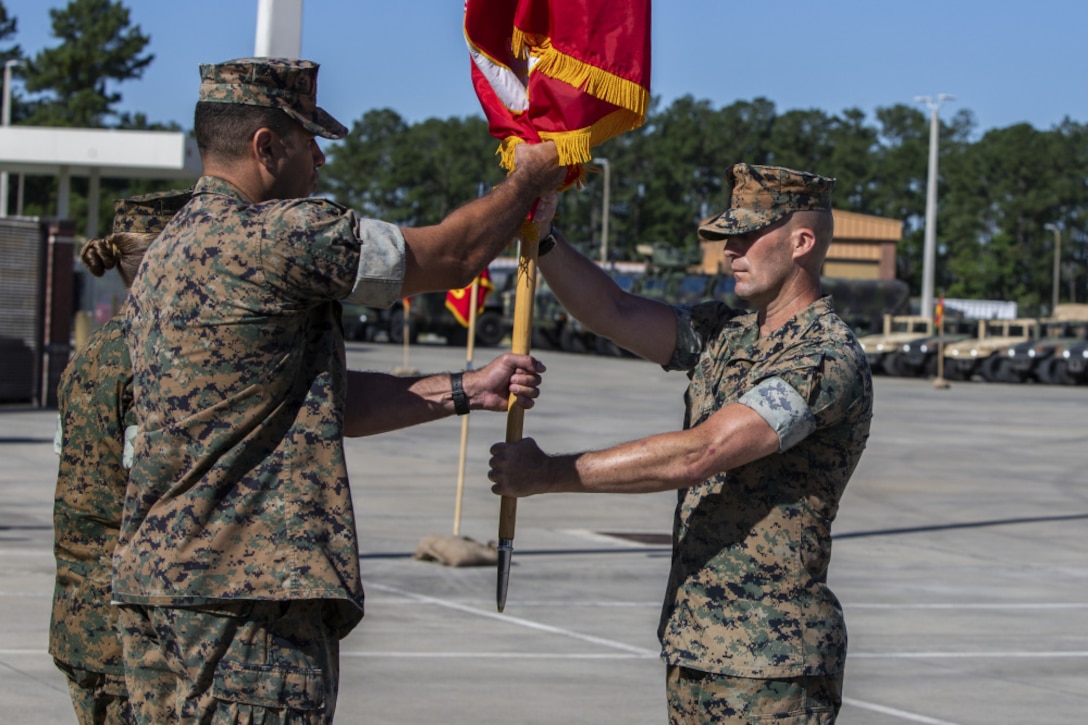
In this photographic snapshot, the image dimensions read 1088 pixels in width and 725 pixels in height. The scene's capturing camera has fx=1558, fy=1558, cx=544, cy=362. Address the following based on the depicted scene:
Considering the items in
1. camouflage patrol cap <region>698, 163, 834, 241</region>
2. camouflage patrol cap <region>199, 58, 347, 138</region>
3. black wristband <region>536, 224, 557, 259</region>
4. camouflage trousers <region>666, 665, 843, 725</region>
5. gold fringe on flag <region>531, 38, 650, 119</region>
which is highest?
gold fringe on flag <region>531, 38, 650, 119</region>

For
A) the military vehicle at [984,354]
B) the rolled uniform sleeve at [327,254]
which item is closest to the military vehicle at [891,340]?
the military vehicle at [984,354]

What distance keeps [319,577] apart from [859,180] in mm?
121654

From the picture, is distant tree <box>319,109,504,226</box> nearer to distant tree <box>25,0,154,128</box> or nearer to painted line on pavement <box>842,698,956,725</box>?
distant tree <box>25,0,154,128</box>

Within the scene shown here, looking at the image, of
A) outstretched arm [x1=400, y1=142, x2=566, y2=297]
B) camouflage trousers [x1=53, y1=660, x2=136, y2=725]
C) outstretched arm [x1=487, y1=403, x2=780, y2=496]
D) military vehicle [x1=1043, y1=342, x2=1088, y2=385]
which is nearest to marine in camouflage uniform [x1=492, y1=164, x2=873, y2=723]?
outstretched arm [x1=487, y1=403, x2=780, y2=496]

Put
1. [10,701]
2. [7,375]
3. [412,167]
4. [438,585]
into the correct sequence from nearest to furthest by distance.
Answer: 1. [10,701]
2. [438,585]
3. [7,375]
4. [412,167]

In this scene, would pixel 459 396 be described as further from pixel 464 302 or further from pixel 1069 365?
pixel 1069 365

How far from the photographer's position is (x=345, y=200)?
121188 millimetres

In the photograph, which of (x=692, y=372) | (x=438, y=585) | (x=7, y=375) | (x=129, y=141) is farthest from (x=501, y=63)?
(x=129, y=141)

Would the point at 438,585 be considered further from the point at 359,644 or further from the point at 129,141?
the point at 129,141

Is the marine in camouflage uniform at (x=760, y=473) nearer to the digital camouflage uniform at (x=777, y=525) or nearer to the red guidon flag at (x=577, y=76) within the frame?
the digital camouflage uniform at (x=777, y=525)

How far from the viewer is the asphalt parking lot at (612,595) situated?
738 centimetres

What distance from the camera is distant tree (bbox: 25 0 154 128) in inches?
3324

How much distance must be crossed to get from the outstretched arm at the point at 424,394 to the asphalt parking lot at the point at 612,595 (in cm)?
330

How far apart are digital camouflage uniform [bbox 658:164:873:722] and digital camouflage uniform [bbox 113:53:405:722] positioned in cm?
95
